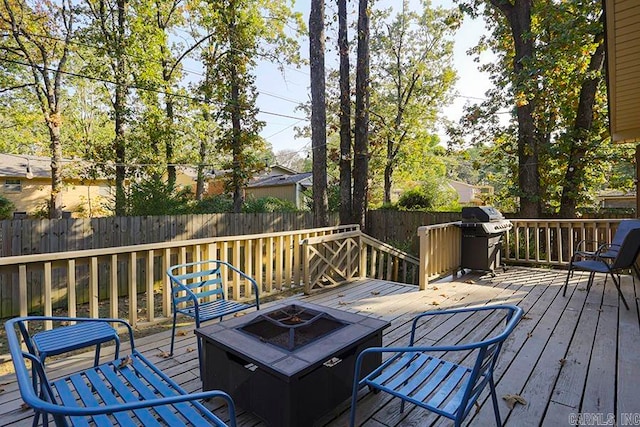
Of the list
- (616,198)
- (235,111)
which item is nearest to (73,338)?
(235,111)

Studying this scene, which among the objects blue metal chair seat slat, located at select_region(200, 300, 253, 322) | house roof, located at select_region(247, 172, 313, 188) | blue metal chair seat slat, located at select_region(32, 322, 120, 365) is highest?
house roof, located at select_region(247, 172, 313, 188)

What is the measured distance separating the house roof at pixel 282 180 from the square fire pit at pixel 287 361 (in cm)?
1790

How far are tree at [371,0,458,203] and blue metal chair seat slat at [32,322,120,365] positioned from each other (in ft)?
41.7

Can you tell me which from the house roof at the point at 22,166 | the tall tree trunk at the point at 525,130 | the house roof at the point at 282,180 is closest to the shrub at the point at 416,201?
the tall tree trunk at the point at 525,130

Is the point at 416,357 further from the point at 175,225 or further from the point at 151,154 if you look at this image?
the point at 151,154

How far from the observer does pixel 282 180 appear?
2142 cm

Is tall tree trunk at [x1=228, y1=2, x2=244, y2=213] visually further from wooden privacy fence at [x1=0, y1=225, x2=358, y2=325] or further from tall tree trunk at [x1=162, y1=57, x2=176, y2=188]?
wooden privacy fence at [x1=0, y1=225, x2=358, y2=325]

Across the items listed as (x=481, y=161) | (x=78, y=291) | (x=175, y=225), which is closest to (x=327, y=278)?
(x=175, y=225)

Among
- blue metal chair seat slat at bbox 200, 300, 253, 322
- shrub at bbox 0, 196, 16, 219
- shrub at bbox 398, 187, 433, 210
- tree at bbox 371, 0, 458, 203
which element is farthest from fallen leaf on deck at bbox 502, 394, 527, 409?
shrub at bbox 0, 196, 16, 219

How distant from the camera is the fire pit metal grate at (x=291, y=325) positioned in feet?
6.93

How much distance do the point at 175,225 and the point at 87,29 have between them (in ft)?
24.3

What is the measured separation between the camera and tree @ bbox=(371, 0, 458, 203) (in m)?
13.7

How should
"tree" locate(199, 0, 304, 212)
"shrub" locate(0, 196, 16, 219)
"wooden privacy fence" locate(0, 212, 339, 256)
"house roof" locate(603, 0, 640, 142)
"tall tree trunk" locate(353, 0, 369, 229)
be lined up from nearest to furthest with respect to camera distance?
1. "house roof" locate(603, 0, 640, 142)
2. "wooden privacy fence" locate(0, 212, 339, 256)
3. "tall tree trunk" locate(353, 0, 369, 229)
4. "tree" locate(199, 0, 304, 212)
5. "shrub" locate(0, 196, 16, 219)

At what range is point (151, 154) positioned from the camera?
1191 centimetres
